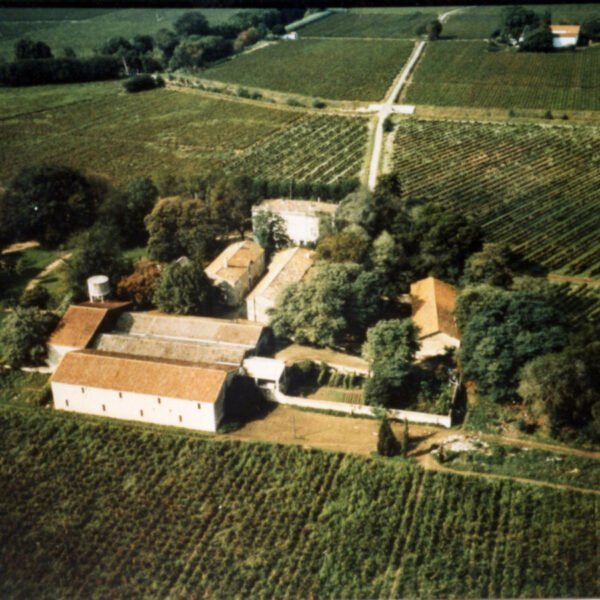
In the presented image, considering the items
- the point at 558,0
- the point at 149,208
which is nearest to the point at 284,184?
the point at 149,208

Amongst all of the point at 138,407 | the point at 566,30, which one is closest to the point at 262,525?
the point at 138,407

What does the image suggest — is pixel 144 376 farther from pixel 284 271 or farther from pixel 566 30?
pixel 566 30

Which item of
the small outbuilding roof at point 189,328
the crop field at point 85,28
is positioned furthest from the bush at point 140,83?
the small outbuilding roof at point 189,328

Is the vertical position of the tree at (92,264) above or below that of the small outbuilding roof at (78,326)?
above

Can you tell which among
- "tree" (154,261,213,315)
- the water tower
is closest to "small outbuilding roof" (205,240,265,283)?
"tree" (154,261,213,315)

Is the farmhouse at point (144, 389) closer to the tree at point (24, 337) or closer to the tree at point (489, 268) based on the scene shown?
the tree at point (24, 337)

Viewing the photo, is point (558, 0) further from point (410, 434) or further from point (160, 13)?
point (160, 13)

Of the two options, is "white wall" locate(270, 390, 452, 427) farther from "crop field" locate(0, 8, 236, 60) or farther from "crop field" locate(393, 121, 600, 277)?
"crop field" locate(0, 8, 236, 60)
